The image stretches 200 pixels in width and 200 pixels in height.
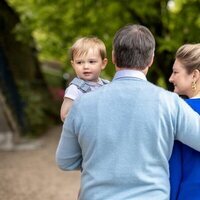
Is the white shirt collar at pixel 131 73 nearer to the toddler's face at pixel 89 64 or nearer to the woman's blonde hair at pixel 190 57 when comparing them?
the woman's blonde hair at pixel 190 57

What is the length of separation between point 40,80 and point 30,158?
4157mm

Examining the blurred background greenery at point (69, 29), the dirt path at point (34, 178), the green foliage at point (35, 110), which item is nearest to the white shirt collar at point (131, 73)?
the dirt path at point (34, 178)

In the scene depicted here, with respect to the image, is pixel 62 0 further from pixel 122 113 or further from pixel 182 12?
pixel 122 113

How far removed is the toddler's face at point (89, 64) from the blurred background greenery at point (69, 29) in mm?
4040

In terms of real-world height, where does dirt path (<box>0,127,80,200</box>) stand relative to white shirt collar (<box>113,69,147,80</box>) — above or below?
below

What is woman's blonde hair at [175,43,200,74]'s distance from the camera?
275cm

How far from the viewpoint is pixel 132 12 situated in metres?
9.05

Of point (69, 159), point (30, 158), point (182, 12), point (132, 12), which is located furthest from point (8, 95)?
point (69, 159)

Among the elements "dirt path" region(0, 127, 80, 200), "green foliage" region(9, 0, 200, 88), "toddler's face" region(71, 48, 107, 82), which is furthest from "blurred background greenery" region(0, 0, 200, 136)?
"toddler's face" region(71, 48, 107, 82)

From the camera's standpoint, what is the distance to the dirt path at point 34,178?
6977 millimetres

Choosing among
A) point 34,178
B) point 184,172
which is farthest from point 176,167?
point 34,178

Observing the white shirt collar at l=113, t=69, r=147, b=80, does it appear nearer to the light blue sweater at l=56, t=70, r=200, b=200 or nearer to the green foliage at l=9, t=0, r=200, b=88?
the light blue sweater at l=56, t=70, r=200, b=200

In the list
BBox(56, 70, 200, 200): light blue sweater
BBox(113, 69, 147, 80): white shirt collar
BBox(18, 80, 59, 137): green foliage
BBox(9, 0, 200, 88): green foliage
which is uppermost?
BBox(113, 69, 147, 80): white shirt collar

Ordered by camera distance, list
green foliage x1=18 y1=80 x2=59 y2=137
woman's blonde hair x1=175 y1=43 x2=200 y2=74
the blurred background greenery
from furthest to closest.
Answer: green foliage x1=18 y1=80 x2=59 y2=137 < the blurred background greenery < woman's blonde hair x1=175 y1=43 x2=200 y2=74
